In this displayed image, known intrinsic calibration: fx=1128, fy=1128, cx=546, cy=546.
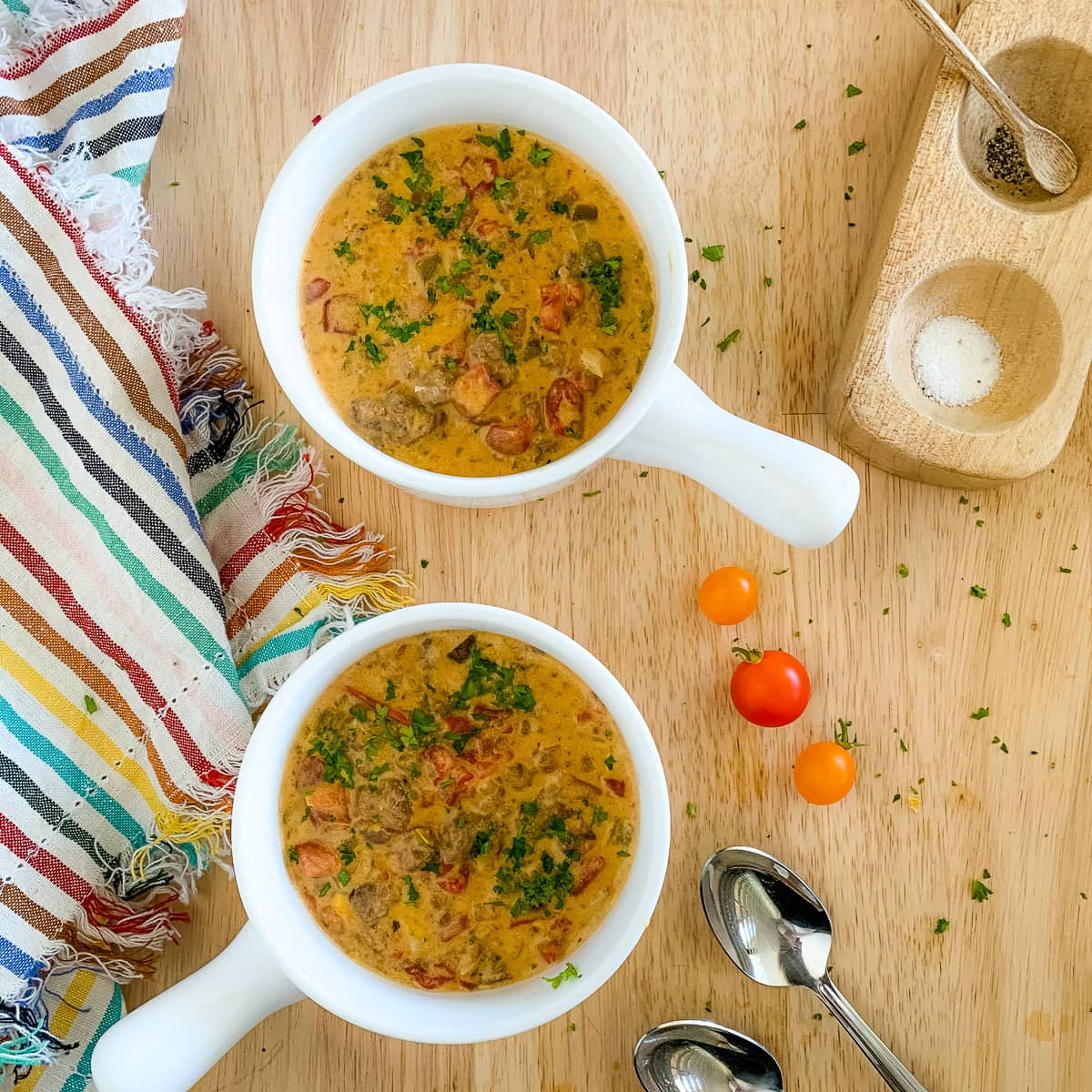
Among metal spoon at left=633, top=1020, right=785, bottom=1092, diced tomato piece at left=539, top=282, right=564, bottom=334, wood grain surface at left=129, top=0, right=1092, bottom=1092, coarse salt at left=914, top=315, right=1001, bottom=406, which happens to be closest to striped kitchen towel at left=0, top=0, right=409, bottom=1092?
wood grain surface at left=129, top=0, right=1092, bottom=1092

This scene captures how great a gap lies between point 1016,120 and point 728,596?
0.86 m

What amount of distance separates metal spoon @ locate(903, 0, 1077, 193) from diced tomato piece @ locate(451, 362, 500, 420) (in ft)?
2.66

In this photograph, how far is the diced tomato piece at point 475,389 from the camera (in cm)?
162

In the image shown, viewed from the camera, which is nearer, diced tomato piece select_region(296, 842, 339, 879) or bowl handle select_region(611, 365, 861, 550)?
bowl handle select_region(611, 365, 861, 550)

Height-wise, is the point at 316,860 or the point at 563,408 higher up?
the point at 563,408

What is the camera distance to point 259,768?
155 centimetres

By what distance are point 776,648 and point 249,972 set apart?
3.16 ft

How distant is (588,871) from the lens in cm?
164

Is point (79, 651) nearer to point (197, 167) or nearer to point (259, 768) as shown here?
point (259, 768)

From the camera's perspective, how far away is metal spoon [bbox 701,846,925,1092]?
71.9 inches

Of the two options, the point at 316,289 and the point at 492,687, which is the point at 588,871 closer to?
the point at 492,687

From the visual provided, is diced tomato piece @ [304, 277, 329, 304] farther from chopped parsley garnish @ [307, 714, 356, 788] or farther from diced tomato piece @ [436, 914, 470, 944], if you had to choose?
diced tomato piece @ [436, 914, 470, 944]

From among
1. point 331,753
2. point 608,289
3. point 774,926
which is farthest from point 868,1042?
point 608,289

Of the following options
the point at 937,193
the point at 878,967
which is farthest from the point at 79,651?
the point at 937,193
